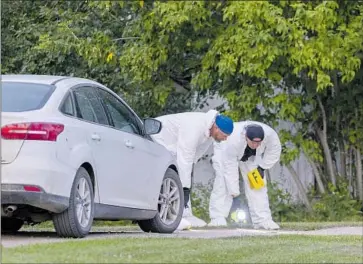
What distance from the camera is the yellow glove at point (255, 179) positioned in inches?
573

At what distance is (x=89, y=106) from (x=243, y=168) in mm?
5018

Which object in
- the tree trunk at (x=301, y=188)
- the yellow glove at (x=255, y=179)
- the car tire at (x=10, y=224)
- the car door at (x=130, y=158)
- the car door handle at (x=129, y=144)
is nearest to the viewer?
the car door at (x=130, y=158)

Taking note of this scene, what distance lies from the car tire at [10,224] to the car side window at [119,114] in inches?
59.1

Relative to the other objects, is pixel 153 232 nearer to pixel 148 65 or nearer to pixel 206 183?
pixel 148 65

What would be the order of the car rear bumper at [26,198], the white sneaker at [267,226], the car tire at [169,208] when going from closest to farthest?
the car rear bumper at [26,198] → the car tire at [169,208] → the white sneaker at [267,226]

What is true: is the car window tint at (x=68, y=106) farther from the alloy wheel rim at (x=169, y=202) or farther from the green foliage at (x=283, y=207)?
the green foliage at (x=283, y=207)

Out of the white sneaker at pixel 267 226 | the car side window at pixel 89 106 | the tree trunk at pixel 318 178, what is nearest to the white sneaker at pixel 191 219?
the white sneaker at pixel 267 226

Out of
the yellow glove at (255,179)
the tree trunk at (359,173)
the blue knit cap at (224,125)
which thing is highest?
the blue knit cap at (224,125)

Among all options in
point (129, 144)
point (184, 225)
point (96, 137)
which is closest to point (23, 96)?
point (96, 137)

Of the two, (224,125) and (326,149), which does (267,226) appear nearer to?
(224,125)

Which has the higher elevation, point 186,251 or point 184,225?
point 186,251

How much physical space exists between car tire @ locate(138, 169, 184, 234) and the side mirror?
63 cm

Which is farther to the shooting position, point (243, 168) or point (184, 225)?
point (243, 168)

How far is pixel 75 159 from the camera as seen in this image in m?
9.31
